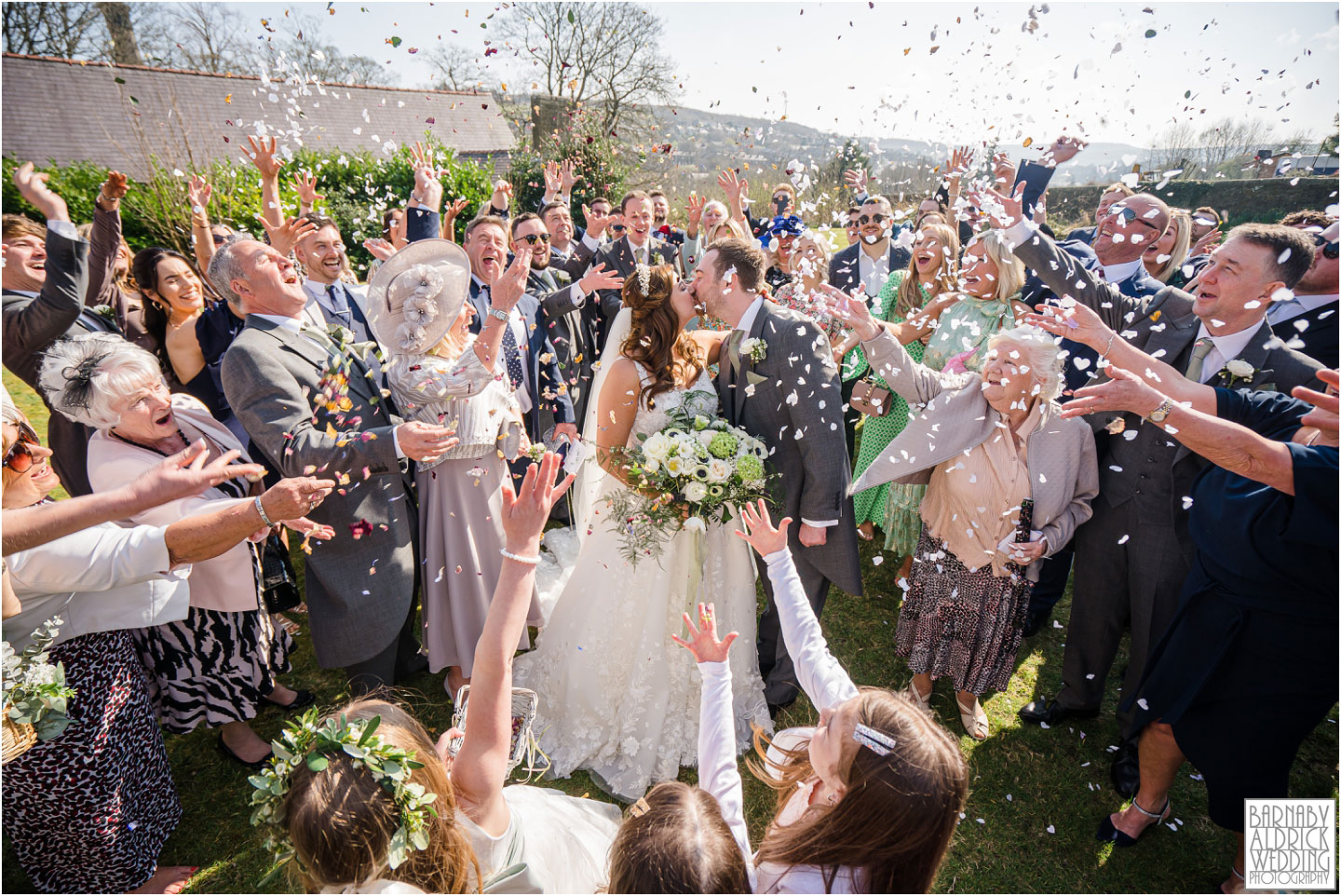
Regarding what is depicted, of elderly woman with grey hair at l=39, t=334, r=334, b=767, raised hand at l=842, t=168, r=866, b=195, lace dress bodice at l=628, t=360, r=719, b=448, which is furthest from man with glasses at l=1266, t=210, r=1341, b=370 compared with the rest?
elderly woman with grey hair at l=39, t=334, r=334, b=767

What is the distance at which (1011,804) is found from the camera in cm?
319

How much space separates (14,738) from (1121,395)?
371 centimetres

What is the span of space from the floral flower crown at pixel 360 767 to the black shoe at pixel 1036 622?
4262 mm

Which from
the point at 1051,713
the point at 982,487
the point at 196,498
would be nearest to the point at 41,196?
the point at 196,498

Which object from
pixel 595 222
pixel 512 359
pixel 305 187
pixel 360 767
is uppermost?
pixel 305 187

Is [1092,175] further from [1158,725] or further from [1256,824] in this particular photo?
Answer: [1256,824]

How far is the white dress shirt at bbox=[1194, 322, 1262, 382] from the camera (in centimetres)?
286

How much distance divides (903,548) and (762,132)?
3.46m

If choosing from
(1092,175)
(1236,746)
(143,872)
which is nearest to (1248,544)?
(1236,746)

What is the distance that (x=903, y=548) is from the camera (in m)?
4.98

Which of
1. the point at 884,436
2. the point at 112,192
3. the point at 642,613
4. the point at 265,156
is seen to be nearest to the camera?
the point at 642,613

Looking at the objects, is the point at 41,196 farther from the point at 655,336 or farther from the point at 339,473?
the point at 655,336

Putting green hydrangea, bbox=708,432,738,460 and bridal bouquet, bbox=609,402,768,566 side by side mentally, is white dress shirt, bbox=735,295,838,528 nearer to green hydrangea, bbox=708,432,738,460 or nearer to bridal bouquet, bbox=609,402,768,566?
bridal bouquet, bbox=609,402,768,566

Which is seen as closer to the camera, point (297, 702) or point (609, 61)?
point (297, 702)
